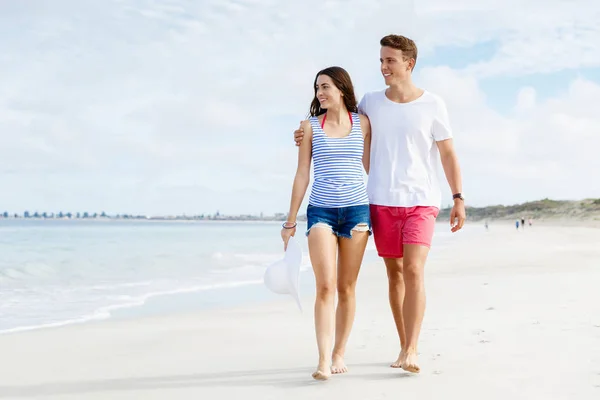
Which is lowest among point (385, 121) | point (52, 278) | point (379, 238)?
point (52, 278)

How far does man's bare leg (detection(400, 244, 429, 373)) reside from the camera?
152 inches

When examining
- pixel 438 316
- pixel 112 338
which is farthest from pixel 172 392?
pixel 438 316

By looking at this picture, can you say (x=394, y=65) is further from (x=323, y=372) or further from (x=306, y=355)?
(x=306, y=355)

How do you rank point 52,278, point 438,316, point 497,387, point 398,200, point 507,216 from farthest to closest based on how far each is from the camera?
point 507,216 < point 52,278 < point 438,316 < point 398,200 < point 497,387

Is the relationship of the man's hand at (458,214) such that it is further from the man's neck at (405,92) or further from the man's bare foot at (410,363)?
the man's bare foot at (410,363)

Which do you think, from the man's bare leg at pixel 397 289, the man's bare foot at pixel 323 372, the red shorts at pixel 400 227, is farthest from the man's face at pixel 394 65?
the man's bare foot at pixel 323 372

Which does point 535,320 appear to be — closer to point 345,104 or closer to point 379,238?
point 379,238

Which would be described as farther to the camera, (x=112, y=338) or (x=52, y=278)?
(x=52, y=278)

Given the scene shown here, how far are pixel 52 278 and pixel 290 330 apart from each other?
9.56 m

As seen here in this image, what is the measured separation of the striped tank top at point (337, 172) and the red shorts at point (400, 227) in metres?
0.18

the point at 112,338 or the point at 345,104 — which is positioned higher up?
the point at 345,104

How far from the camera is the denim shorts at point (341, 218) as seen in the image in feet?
12.4

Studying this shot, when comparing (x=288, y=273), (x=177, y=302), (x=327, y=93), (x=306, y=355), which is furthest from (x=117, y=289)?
(x=327, y=93)

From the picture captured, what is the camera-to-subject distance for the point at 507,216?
344 ft
